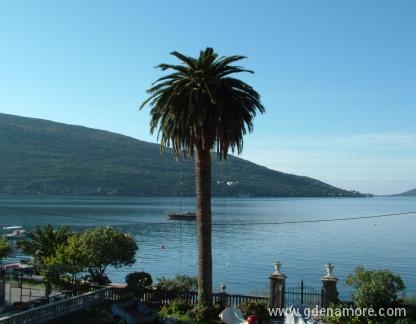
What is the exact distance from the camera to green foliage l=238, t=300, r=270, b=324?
86.0 feet

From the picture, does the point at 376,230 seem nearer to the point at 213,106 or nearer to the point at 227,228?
the point at 227,228

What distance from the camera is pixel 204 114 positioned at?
2708 centimetres

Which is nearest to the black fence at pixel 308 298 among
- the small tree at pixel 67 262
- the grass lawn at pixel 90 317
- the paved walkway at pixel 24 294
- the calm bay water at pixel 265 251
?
the grass lawn at pixel 90 317

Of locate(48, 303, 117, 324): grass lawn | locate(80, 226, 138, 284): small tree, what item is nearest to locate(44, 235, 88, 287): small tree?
locate(48, 303, 117, 324): grass lawn

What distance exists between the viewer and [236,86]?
2838 centimetres

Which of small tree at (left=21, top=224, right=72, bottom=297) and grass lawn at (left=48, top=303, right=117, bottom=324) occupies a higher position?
small tree at (left=21, top=224, right=72, bottom=297)

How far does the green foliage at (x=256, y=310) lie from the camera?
26.2m

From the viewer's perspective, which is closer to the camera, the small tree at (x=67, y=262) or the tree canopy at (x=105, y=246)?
the small tree at (x=67, y=262)

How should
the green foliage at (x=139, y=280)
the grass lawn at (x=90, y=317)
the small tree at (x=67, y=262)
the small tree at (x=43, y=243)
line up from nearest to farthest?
the grass lawn at (x=90, y=317), the small tree at (x=67, y=262), the green foliage at (x=139, y=280), the small tree at (x=43, y=243)

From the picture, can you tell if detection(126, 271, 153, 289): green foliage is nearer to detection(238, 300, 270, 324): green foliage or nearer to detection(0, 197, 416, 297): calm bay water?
detection(238, 300, 270, 324): green foliage

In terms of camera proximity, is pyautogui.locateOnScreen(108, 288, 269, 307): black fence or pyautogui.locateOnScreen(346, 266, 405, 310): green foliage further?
pyautogui.locateOnScreen(108, 288, 269, 307): black fence

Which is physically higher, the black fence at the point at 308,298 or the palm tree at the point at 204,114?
the palm tree at the point at 204,114

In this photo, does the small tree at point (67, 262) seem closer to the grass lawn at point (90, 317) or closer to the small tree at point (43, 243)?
the grass lawn at point (90, 317)

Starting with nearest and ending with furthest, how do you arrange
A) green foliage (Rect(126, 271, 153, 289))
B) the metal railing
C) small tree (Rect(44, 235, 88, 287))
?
the metal railing → small tree (Rect(44, 235, 88, 287)) → green foliage (Rect(126, 271, 153, 289))
